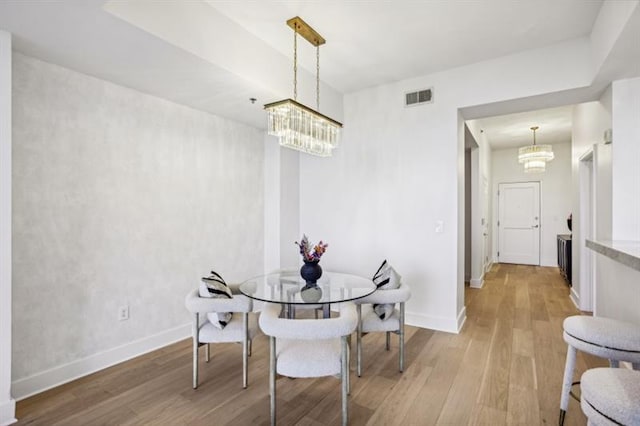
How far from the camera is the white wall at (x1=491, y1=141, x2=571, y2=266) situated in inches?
303

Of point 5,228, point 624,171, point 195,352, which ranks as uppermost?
point 624,171

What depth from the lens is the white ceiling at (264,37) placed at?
79.7 inches

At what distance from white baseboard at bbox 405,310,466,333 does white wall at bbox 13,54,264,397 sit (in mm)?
2213

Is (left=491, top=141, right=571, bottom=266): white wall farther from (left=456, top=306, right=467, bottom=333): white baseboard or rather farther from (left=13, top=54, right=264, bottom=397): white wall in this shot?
(left=13, top=54, right=264, bottom=397): white wall

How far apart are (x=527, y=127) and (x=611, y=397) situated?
627cm

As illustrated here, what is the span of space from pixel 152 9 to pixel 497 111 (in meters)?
3.44

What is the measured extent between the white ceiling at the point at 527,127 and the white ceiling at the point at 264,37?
277cm

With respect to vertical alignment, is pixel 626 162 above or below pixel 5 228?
above

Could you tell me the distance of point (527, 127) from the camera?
6.22 m

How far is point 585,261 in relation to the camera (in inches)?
165

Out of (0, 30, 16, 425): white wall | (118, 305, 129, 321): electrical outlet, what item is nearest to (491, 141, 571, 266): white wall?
(118, 305, 129, 321): electrical outlet

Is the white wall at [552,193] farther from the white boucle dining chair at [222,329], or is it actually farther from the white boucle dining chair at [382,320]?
the white boucle dining chair at [222,329]

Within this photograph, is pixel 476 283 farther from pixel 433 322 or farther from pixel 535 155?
pixel 535 155

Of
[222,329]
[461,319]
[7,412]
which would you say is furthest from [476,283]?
[7,412]
